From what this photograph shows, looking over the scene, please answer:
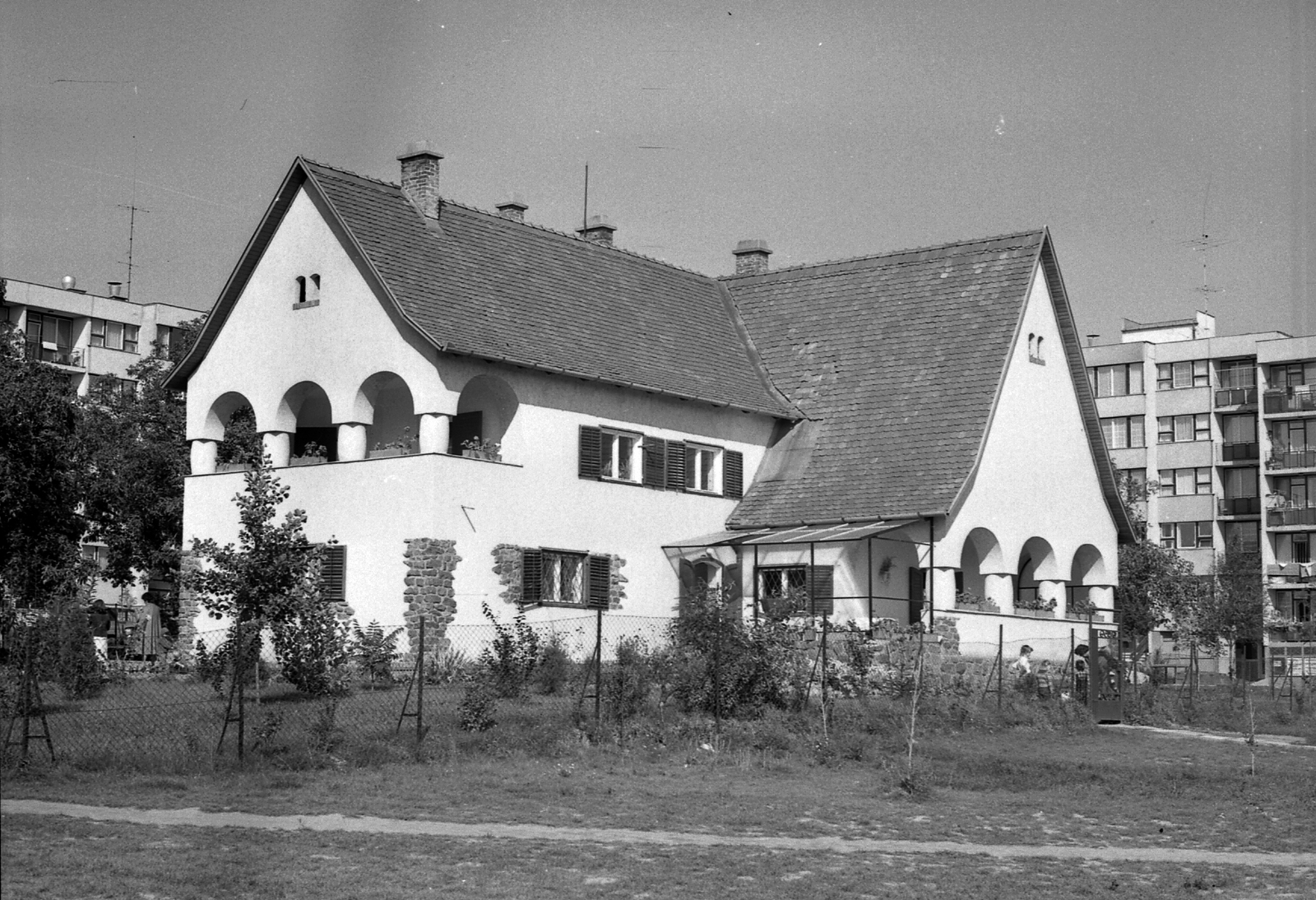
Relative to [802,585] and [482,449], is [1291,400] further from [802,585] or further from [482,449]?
[482,449]

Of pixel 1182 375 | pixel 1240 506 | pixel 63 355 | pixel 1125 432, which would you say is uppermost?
pixel 63 355

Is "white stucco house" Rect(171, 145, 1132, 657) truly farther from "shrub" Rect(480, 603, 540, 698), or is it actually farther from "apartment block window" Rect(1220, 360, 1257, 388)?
"apartment block window" Rect(1220, 360, 1257, 388)

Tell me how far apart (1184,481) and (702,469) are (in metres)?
58.8

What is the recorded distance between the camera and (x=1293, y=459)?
92500 mm

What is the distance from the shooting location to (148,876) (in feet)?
51.6

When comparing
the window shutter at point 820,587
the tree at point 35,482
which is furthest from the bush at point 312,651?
the window shutter at point 820,587

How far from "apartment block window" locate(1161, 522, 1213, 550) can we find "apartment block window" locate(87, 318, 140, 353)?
56.6m

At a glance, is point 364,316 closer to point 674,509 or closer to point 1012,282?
point 674,509

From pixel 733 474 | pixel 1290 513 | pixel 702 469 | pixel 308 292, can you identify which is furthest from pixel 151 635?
pixel 1290 513

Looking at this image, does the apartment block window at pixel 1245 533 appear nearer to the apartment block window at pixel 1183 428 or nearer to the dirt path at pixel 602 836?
the apartment block window at pixel 1183 428

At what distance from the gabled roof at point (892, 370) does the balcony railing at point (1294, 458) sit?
46.9 m

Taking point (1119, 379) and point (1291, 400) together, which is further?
point (1119, 379)

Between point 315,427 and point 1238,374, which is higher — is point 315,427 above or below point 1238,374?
below

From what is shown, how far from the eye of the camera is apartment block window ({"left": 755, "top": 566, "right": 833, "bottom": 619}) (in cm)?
4109
